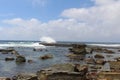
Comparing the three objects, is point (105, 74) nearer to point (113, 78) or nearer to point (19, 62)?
point (113, 78)

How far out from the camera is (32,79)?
23703 mm

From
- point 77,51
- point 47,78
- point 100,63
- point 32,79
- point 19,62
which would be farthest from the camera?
point 77,51

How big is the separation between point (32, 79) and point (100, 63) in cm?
2697

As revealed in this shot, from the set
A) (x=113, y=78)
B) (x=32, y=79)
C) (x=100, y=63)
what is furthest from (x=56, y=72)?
(x=100, y=63)

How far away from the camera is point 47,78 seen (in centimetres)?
2223

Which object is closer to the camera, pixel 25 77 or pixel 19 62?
pixel 25 77

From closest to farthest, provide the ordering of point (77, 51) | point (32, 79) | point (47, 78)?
point (47, 78)
point (32, 79)
point (77, 51)

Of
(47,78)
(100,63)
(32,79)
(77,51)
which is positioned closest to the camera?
(47,78)

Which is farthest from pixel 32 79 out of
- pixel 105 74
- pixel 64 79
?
pixel 105 74

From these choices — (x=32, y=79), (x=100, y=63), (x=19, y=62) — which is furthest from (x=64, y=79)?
(x=19, y=62)

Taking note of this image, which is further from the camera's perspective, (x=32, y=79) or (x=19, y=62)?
(x=19, y=62)

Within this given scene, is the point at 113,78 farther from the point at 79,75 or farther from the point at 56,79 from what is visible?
the point at 56,79

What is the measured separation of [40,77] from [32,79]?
117 centimetres

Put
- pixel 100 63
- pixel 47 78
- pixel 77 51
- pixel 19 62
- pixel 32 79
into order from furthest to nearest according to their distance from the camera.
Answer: pixel 77 51
pixel 19 62
pixel 100 63
pixel 32 79
pixel 47 78
